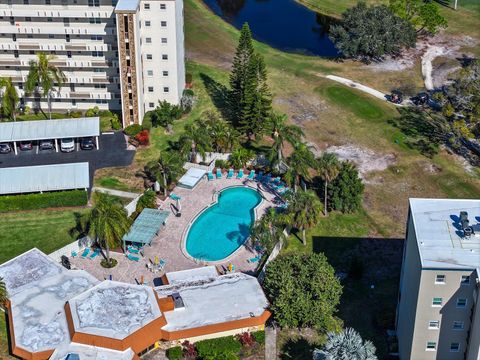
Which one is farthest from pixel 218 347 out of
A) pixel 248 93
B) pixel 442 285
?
pixel 248 93

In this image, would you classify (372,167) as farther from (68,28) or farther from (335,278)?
(68,28)

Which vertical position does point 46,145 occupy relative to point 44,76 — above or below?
below

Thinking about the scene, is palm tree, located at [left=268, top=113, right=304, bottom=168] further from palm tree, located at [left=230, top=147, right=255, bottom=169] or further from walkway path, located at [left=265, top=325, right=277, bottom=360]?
walkway path, located at [left=265, top=325, right=277, bottom=360]

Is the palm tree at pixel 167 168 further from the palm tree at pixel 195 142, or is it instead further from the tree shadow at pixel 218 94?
the tree shadow at pixel 218 94

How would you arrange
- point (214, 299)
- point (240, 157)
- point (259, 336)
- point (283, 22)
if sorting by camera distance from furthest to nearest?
1. point (283, 22)
2. point (240, 157)
3. point (214, 299)
4. point (259, 336)

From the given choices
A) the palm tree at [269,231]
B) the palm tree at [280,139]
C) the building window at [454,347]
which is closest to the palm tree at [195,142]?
the palm tree at [280,139]

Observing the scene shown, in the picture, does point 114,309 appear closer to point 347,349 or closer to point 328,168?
point 347,349

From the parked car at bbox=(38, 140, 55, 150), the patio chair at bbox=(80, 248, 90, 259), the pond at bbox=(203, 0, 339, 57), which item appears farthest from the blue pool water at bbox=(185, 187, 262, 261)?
the pond at bbox=(203, 0, 339, 57)
